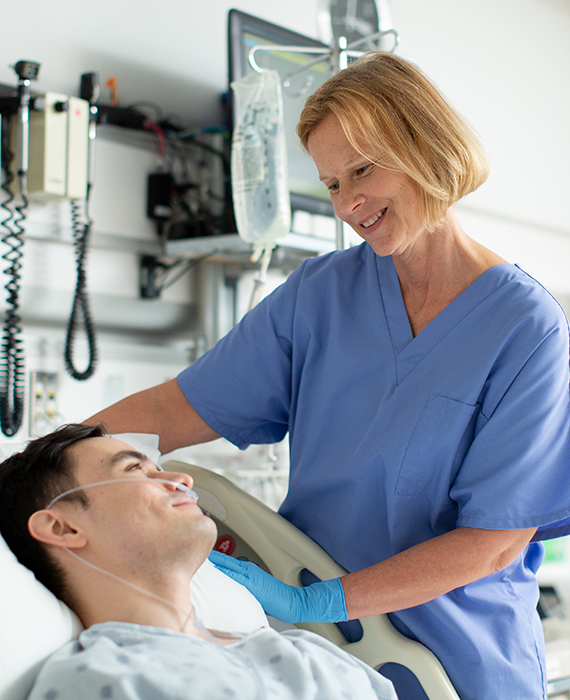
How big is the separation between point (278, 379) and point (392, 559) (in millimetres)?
441

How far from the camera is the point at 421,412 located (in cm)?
118

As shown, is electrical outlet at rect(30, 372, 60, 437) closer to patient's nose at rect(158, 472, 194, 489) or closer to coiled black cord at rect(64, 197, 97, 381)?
coiled black cord at rect(64, 197, 97, 381)

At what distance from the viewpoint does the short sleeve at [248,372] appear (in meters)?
1.42

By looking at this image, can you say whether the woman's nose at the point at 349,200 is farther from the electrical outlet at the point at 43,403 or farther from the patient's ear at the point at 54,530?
the electrical outlet at the point at 43,403

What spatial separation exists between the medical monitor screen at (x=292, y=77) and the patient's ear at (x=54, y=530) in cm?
145

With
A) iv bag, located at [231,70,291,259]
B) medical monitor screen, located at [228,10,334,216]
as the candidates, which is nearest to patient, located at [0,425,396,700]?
iv bag, located at [231,70,291,259]

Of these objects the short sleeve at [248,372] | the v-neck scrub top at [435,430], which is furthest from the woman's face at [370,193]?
the short sleeve at [248,372]

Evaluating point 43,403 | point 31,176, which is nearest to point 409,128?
point 31,176

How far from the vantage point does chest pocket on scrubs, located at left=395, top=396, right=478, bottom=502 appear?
45.6 inches

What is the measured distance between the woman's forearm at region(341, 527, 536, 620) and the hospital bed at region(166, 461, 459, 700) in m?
0.08

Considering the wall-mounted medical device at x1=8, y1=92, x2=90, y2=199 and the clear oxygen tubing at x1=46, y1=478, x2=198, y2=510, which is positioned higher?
the wall-mounted medical device at x1=8, y1=92, x2=90, y2=199

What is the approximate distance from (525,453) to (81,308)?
126 centimetres

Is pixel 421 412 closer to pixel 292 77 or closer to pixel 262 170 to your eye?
pixel 262 170

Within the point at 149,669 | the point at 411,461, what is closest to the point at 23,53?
the point at 411,461
